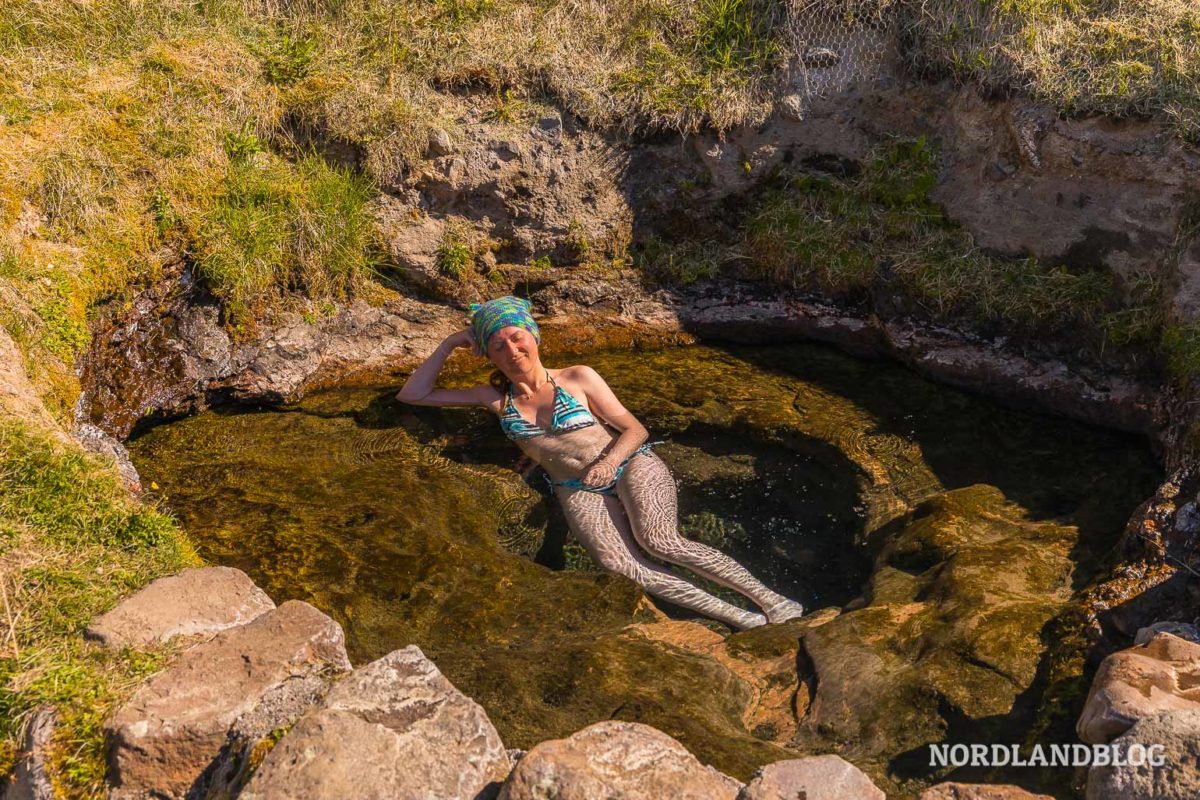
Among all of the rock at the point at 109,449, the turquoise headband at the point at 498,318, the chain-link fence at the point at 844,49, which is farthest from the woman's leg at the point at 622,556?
the chain-link fence at the point at 844,49

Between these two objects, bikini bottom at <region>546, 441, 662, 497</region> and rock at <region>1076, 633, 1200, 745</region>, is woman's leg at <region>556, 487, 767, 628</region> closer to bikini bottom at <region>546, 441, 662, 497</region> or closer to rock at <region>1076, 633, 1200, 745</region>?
bikini bottom at <region>546, 441, 662, 497</region>

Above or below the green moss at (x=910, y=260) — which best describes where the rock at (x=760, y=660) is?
below

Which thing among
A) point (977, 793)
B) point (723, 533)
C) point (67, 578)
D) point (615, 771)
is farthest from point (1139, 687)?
point (67, 578)

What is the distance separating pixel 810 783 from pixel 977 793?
1.88ft

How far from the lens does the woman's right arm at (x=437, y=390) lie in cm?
600

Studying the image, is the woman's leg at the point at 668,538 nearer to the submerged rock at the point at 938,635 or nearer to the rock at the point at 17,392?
the submerged rock at the point at 938,635

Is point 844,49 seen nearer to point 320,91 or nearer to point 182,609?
point 320,91

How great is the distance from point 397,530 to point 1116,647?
3.43 meters

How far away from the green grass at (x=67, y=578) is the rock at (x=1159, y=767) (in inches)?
124

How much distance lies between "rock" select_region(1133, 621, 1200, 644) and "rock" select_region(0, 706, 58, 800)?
3985mm

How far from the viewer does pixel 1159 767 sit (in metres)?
2.79

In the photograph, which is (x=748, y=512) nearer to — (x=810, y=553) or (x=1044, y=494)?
(x=810, y=553)

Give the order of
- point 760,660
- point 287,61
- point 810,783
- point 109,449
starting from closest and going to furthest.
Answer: point 810,783 → point 760,660 → point 109,449 → point 287,61

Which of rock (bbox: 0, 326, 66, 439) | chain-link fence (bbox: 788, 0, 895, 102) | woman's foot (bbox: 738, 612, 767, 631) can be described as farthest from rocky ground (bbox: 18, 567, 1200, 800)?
chain-link fence (bbox: 788, 0, 895, 102)
